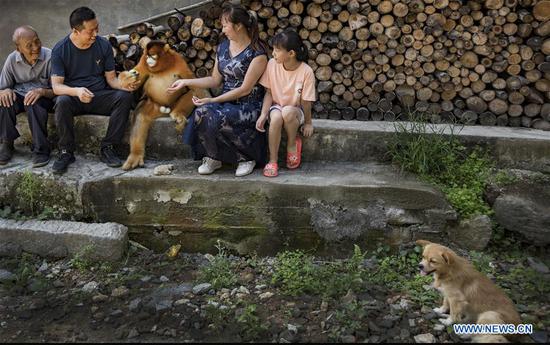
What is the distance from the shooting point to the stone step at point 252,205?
3838 mm

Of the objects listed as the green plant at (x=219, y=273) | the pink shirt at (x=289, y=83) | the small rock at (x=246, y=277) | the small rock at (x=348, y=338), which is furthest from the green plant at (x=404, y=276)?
the pink shirt at (x=289, y=83)

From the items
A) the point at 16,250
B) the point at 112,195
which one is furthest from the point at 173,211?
the point at 16,250

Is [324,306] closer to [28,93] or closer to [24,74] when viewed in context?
[28,93]

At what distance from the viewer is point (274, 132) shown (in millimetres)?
4000

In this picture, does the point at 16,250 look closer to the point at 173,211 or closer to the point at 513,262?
the point at 173,211

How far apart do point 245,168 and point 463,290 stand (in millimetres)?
1883

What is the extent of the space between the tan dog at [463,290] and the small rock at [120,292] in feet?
6.51

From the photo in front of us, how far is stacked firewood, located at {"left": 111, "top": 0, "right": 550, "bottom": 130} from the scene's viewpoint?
16.2ft

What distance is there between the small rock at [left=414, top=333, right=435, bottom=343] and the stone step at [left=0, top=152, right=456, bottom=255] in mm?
1011

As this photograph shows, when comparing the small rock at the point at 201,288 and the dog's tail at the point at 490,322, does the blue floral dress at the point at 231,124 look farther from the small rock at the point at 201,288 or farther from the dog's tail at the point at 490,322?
the dog's tail at the point at 490,322

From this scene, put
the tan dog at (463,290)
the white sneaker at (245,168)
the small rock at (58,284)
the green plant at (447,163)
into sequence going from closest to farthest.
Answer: the tan dog at (463,290), the small rock at (58,284), the green plant at (447,163), the white sneaker at (245,168)

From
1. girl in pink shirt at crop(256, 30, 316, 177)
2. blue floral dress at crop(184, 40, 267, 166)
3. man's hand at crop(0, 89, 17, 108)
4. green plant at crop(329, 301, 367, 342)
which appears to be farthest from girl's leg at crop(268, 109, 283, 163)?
man's hand at crop(0, 89, 17, 108)

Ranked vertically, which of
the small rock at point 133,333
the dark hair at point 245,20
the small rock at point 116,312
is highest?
the dark hair at point 245,20

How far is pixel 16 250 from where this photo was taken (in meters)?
3.91
